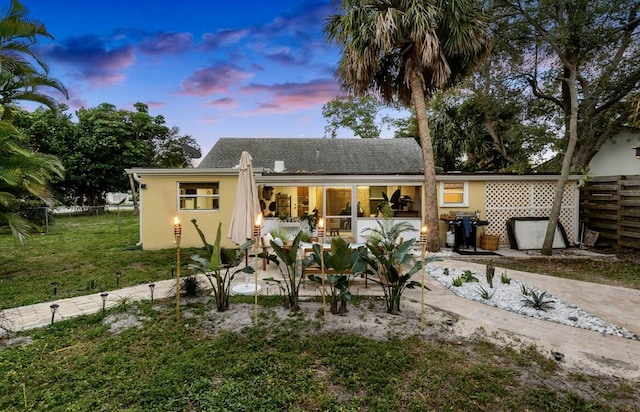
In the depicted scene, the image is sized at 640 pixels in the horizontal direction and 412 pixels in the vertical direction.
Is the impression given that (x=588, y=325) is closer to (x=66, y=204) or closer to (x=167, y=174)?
(x=167, y=174)

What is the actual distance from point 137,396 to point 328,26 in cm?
1055

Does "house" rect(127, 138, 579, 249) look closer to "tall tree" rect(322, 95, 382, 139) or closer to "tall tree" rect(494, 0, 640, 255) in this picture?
"tall tree" rect(494, 0, 640, 255)

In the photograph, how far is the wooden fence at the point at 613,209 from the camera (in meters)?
9.11

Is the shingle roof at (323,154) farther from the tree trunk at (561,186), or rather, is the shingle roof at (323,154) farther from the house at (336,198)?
the tree trunk at (561,186)

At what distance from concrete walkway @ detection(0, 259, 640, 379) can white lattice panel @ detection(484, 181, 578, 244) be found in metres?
4.32

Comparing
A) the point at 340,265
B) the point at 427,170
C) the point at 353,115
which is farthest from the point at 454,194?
the point at 353,115

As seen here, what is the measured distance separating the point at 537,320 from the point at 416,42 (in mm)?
7736

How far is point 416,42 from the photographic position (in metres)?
8.83

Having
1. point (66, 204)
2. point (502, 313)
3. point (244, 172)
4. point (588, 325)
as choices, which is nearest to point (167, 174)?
point (244, 172)

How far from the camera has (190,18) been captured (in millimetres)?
12016

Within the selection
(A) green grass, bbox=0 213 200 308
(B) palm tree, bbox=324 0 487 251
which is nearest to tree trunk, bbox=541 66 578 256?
(B) palm tree, bbox=324 0 487 251

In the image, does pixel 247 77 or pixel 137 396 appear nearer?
pixel 137 396

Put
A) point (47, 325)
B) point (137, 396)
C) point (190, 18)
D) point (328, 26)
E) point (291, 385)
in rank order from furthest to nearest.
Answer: point (190, 18) → point (328, 26) → point (47, 325) → point (291, 385) → point (137, 396)

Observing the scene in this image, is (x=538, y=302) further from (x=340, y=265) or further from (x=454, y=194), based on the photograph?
(x=454, y=194)
